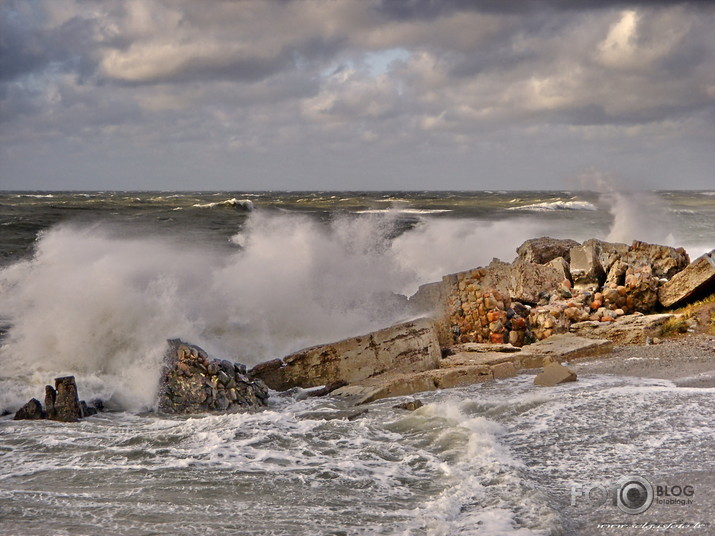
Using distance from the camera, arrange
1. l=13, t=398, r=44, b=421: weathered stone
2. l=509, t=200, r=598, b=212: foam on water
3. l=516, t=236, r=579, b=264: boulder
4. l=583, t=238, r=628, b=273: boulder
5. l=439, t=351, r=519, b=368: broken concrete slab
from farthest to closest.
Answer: l=509, t=200, r=598, b=212: foam on water → l=516, t=236, r=579, b=264: boulder → l=583, t=238, r=628, b=273: boulder → l=439, t=351, r=519, b=368: broken concrete slab → l=13, t=398, r=44, b=421: weathered stone

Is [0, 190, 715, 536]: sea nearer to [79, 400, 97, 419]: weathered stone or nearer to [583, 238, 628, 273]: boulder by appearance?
[79, 400, 97, 419]: weathered stone

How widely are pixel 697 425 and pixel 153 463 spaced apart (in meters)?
4.58

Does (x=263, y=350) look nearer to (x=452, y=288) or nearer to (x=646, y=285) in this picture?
(x=452, y=288)

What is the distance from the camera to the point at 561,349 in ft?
27.1

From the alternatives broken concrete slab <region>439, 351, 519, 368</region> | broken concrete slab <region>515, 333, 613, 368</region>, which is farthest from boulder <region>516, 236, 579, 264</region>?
broken concrete slab <region>439, 351, 519, 368</region>

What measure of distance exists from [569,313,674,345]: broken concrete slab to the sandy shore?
0.22 metres

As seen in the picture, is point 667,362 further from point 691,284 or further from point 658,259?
point 658,259

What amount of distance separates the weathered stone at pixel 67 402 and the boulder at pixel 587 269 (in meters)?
7.66

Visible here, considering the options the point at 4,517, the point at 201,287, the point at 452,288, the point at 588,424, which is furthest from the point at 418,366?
the point at 4,517

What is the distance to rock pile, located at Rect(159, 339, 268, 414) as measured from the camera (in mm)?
7047

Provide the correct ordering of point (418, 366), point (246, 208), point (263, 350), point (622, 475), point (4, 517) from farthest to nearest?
point (246, 208) → point (263, 350) → point (418, 366) → point (622, 475) → point (4, 517)

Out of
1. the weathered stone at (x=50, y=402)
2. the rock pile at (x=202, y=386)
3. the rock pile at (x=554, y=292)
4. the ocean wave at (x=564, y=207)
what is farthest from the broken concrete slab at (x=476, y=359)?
the ocean wave at (x=564, y=207)

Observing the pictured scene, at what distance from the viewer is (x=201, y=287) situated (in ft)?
33.6

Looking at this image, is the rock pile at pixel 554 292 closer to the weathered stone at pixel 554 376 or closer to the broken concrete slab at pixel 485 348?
the broken concrete slab at pixel 485 348
